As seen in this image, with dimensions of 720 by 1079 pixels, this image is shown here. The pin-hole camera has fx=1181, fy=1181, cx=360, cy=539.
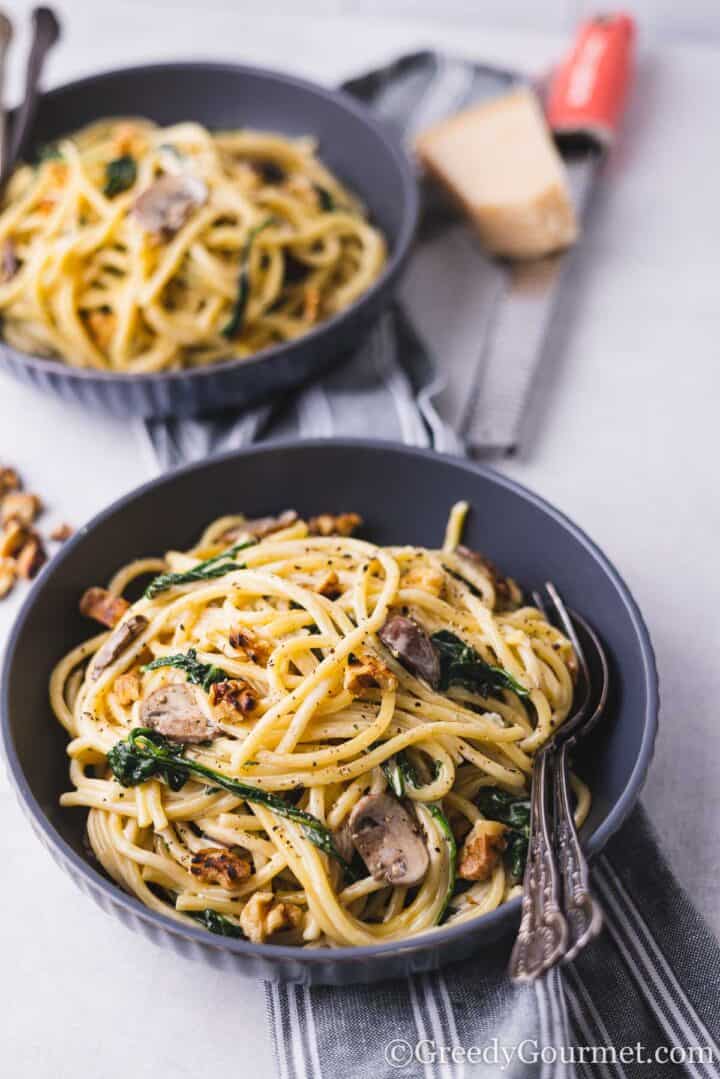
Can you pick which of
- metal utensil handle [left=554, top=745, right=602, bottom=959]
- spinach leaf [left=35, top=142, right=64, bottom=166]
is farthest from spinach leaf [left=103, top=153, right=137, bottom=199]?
metal utensil handle [left=554, top=745, right=602, bottom=959]

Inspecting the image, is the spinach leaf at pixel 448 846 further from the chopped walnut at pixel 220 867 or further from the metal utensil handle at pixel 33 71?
the metal utensil handle at pixel 33 71

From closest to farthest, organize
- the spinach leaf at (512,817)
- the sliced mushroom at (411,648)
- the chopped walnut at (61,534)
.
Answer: the spinach leaf at (512,817) < the sliced mushroom at (411,648) < the chopped walnut at (61,534)

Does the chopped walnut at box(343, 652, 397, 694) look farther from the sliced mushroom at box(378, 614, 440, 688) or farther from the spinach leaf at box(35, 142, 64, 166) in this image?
the spinach leaf at box(35, 142, 64, 166)

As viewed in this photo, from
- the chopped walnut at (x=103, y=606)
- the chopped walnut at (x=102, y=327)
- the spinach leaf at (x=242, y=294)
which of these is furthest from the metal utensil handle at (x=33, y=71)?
the chopped walnut at (x=103, y=606)

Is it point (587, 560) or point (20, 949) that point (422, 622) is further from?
point (20, 949)

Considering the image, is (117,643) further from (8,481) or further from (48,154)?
(48,154)

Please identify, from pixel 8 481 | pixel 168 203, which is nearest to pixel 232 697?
pixel 8 481
